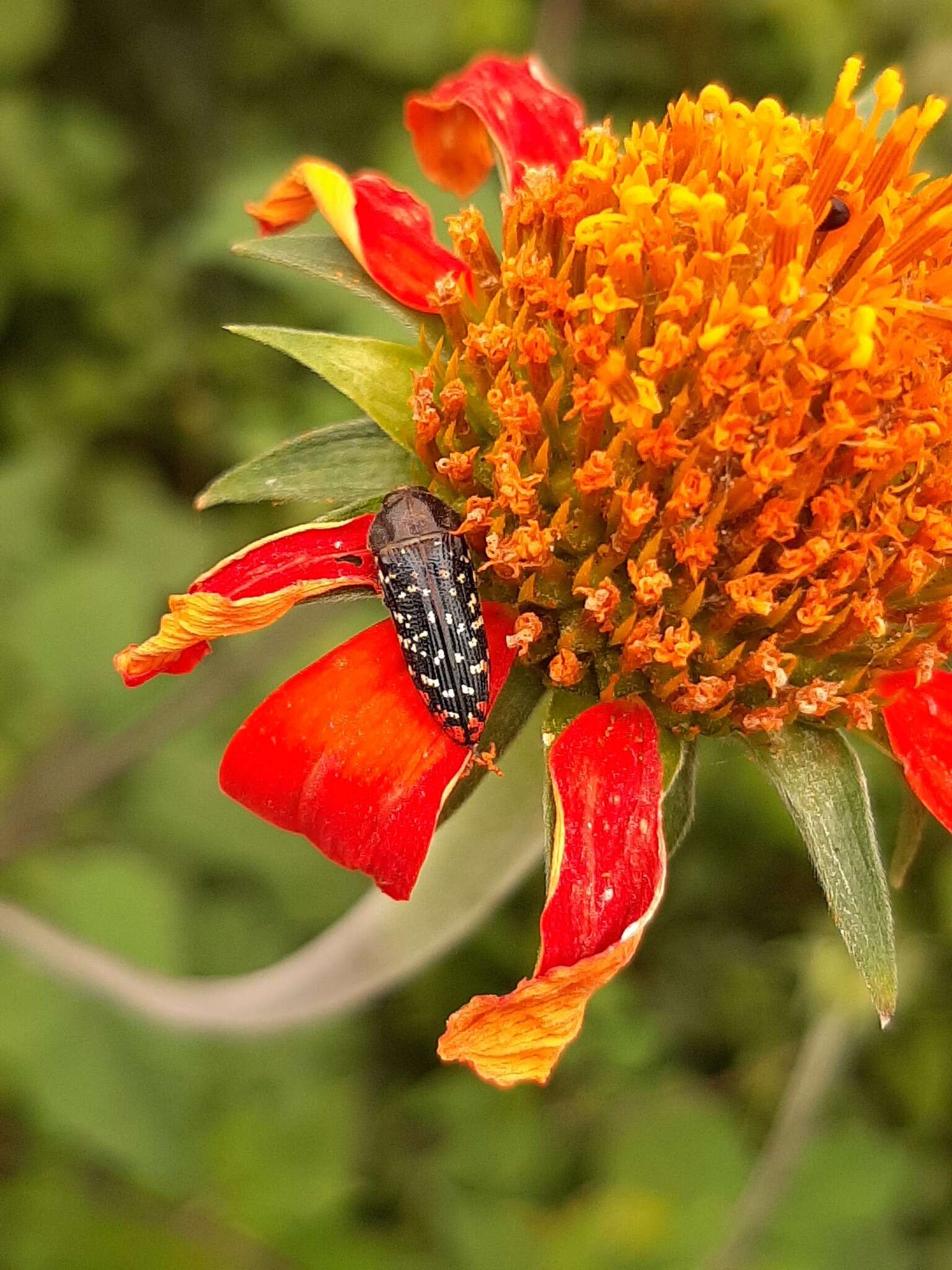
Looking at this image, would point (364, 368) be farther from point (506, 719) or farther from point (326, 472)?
point (506, 719)

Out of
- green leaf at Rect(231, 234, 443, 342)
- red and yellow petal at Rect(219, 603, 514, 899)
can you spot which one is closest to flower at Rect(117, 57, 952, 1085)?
red and yellow petal at Rect(219, 603, 514, 899)

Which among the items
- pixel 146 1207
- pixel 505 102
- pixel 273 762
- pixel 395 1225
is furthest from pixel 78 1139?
pixel 505 102

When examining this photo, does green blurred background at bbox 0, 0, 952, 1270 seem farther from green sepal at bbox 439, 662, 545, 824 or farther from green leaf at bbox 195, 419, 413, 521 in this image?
green sepal at bbox 439, 662, 545, 824

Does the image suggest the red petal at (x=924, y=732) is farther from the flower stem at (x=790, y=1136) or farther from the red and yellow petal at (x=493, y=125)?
the flower stem at (x=790, y=1136)

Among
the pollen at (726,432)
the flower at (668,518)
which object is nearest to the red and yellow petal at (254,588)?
the flower at (668,518)

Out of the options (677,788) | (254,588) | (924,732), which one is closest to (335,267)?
(254,588)

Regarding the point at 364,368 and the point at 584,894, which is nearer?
the point at 584,894
